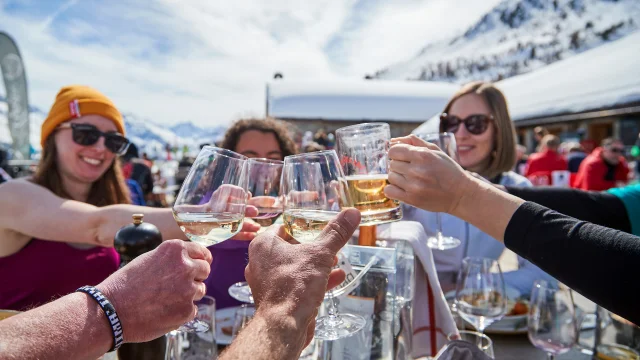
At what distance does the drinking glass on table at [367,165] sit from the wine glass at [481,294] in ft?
1.23

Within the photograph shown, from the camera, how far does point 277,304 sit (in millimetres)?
733

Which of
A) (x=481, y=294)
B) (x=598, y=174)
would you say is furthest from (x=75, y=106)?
(x=598, y=174)

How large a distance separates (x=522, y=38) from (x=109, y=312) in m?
20.3

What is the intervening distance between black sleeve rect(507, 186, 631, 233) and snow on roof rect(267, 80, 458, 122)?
8.59 meters

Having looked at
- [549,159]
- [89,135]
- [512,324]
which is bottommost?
[512,324]

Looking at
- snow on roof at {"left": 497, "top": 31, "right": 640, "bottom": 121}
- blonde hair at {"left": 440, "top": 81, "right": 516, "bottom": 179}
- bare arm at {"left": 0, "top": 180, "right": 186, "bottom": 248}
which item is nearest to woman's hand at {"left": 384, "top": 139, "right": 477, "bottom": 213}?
bare arm at {"left": 0, "top": 180, "right": 186, "bottom": 248}

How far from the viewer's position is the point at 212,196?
1017mm

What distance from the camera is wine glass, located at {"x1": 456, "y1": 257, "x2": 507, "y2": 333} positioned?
123cm

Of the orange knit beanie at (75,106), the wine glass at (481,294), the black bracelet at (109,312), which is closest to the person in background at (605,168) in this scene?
the wine glass at (481,294)

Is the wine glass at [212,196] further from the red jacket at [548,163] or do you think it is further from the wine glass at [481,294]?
the red jacket at [548,163]

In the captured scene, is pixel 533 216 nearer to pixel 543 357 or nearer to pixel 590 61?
pixel 543 357

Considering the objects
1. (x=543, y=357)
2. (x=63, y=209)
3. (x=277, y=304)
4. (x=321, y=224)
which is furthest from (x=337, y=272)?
(x=63, y=209)

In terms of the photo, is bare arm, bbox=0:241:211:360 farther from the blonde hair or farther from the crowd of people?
the blonde hair

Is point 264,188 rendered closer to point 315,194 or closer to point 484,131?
point 315,194
